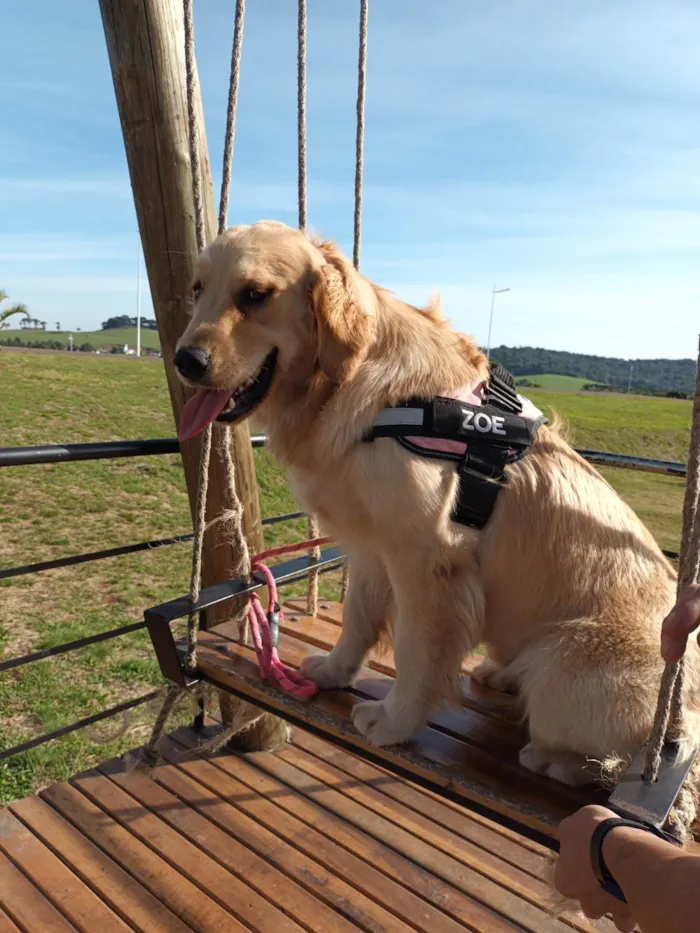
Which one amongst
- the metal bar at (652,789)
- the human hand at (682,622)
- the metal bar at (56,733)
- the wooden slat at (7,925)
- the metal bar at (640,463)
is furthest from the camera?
the metal bar at (640,463)

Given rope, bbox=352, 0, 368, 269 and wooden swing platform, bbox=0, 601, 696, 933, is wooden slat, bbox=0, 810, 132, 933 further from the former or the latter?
rope, bbox=352, 0, 368, 269

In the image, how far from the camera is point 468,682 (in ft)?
8.46

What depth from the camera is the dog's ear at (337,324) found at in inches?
78.5

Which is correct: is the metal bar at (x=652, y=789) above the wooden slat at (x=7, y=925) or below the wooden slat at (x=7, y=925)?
above

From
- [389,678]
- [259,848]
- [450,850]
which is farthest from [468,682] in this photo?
[259,848]

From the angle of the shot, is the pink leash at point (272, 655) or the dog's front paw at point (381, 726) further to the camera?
the pink leash at point (272, 655)

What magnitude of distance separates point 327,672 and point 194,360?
4.09ft

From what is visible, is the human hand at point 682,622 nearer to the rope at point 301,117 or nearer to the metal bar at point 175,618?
the rope at point 301,117

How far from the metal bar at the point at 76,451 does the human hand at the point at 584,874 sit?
6.06ft

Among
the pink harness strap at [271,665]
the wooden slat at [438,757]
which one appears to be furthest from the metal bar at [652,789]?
the pink harness strap at [271,665]

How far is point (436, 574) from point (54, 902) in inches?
64.5

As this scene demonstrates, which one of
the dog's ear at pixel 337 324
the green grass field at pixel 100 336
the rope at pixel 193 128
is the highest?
the green grass field at pixel 100 336

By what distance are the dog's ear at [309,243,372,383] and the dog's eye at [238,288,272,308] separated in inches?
5.5

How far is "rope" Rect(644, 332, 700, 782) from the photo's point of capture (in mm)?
1501
